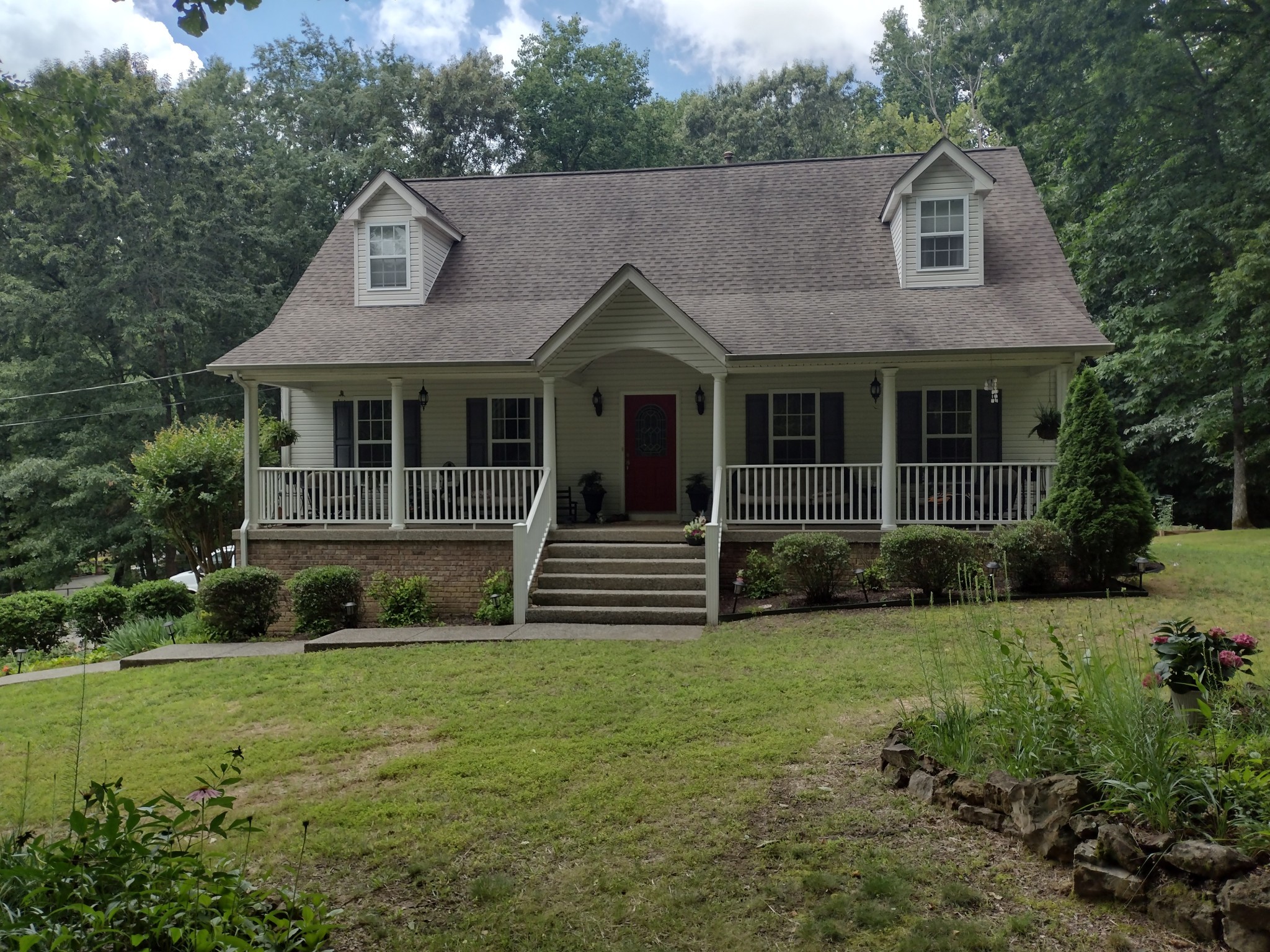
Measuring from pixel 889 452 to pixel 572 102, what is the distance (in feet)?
81.7

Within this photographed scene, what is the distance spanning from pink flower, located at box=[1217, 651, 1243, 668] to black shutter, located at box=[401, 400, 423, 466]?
41.6ft

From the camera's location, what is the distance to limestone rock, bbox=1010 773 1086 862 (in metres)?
4.09

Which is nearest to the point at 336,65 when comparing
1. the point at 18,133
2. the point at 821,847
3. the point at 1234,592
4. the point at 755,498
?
the point at 755,498

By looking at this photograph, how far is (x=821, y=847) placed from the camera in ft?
14.3

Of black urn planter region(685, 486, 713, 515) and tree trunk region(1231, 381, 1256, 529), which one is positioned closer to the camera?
black urn planter region(685, 486, 713, 515)

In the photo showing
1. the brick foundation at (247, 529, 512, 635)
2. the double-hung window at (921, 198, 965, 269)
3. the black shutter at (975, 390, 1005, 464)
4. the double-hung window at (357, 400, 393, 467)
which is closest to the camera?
the brick foundation at (247, 529, 512, 635)

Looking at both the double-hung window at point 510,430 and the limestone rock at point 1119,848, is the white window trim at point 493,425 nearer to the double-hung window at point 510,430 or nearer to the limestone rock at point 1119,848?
the double-hung window at point 510,430

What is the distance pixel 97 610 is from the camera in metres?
13.1

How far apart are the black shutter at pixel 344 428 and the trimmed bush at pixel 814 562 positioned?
8.10 m

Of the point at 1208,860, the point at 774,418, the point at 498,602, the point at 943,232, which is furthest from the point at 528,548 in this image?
the point at 1208,860

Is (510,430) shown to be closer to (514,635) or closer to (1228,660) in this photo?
(514,635)

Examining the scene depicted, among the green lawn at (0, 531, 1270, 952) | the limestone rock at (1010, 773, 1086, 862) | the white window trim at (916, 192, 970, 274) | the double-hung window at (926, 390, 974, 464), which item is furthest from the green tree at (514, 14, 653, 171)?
the limestone rock at (1010, 773, 1086, 862)

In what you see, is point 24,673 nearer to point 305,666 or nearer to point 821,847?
point 305,666

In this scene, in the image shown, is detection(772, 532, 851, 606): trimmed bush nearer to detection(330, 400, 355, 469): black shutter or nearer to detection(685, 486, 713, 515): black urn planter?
detection(685, 486, 713, 515): black urn planter
